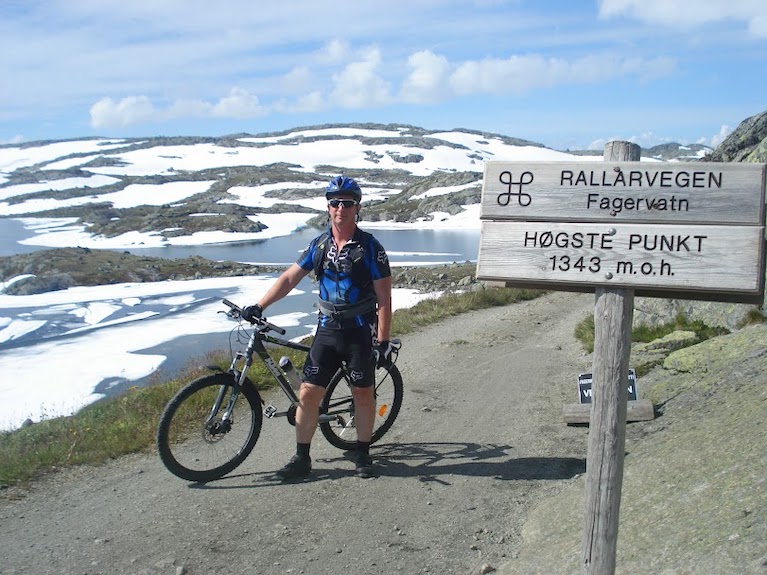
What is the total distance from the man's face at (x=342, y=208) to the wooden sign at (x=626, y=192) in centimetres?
187

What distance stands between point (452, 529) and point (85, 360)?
43.9ft

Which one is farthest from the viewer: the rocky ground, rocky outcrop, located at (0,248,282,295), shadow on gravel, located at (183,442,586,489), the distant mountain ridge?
the distant mountain ridge

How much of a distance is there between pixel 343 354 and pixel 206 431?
3.78 feet

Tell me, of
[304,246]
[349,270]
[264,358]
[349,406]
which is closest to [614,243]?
[349,270]

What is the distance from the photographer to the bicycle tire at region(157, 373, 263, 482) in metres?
4.82

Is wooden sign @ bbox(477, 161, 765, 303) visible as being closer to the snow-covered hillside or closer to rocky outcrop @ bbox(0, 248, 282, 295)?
rocky outcrop @ bbox(0, 248, 282, 295)

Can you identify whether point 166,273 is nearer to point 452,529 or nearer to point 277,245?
point 277,245

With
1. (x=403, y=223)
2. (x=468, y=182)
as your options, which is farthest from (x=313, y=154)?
(x=403, y=223)

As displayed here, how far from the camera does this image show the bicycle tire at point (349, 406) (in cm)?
541

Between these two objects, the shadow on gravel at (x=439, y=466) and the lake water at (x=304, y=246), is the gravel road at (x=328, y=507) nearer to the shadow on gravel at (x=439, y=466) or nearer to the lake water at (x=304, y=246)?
the shadow on gravel at (x=439, y=466)

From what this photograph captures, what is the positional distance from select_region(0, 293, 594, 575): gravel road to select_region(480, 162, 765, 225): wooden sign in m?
2.05

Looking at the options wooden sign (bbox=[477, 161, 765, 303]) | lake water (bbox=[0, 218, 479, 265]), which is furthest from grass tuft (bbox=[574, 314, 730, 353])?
lake water (bbox=[0, 218, 479, 265])

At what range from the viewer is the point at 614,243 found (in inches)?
110

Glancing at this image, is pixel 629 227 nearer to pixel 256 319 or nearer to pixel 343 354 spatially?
pixel 343 354
